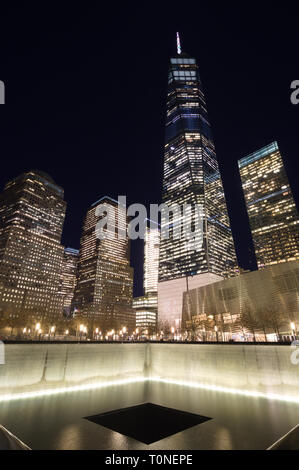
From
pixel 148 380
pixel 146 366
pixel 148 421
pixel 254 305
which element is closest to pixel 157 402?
pixel 148 421

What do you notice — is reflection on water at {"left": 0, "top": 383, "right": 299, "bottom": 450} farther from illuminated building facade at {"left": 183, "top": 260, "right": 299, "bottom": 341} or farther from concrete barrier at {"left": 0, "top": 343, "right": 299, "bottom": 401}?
illuminated building facade at {"left": 183, "top": 260, "right": 299, "bottom": 341}

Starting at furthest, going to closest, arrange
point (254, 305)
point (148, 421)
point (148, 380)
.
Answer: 1. point (254, 305)
2. point (148, 380)
3. point (148, 421)

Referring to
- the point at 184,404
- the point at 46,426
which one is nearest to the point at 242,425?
the point at 184,404

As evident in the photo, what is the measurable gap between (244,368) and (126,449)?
68.3ft

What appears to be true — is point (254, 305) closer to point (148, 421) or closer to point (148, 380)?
point (148, 380)

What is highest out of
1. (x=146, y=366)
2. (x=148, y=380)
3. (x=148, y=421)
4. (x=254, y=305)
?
(x=254, y=305)

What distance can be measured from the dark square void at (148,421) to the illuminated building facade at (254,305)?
50.9 meters

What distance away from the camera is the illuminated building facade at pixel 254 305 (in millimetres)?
74938

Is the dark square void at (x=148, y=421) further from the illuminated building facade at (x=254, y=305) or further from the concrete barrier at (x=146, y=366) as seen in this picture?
the illuminated building facade at (x=254, y=305)

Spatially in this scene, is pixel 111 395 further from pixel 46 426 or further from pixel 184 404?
pixel 46 426

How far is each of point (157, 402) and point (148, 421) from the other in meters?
6.57

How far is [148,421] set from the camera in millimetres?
18062

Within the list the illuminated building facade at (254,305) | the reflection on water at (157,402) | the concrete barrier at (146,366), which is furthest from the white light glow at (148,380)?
the illuminated building facade at (254,305)

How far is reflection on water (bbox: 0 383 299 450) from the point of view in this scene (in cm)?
1409
